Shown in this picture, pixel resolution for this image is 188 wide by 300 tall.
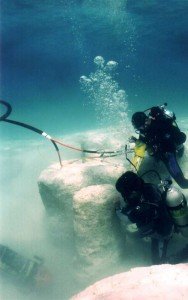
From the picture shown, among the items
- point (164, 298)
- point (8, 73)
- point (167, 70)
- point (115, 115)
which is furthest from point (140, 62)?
point (164, 298)

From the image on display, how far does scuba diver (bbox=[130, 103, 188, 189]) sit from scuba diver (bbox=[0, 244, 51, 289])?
3196mm

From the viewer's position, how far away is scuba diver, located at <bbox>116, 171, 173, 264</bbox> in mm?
4066

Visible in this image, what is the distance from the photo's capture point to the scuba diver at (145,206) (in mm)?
4066

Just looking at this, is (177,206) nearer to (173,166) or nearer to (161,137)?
(173,166)

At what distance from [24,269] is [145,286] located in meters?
4.22

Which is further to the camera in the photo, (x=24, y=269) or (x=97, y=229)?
(x=24, y=269)

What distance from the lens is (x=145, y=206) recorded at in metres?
4.05

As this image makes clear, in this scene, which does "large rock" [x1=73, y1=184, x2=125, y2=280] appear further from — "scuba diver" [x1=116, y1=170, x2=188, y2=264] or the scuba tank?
the scuba tank

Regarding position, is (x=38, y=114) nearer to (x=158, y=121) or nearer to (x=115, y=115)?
(x=115, y=115)

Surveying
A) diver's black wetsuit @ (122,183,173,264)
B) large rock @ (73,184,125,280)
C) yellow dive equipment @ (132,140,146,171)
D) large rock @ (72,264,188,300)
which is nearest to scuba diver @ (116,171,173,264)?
diver's black wetsuit @ (122,183,173,264)

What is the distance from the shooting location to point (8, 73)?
133 feet

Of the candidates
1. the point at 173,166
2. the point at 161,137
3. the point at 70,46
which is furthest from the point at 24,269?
the point at 70,46

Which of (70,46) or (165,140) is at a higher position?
(70,46)

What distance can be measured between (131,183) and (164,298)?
1667 mm
